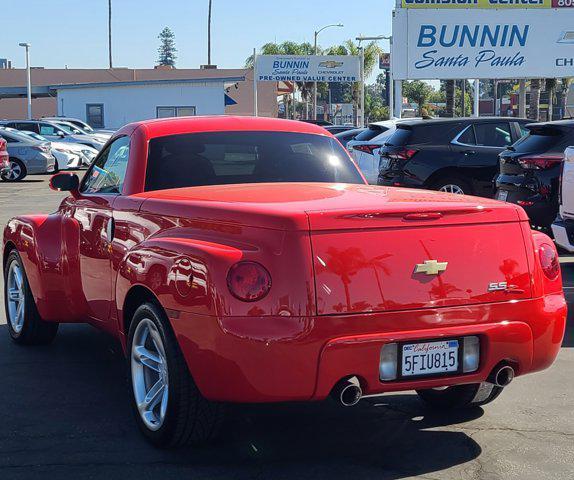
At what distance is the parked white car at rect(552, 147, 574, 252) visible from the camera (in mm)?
8750

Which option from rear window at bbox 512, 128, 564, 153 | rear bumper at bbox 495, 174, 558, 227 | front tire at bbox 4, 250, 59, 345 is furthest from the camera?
rear window at bbox 512, 128, 564, 153

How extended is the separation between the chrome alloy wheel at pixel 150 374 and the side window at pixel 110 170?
1192 millimetres

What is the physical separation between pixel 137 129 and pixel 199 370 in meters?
2.19

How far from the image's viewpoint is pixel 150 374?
16.4 ft

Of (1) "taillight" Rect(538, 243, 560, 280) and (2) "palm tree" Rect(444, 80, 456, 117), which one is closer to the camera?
(1) "taillight" Rect(538, 243, 560, 280)

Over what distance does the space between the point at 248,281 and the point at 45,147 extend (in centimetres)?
2599

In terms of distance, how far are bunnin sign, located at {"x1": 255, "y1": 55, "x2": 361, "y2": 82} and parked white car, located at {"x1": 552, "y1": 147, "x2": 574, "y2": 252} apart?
5109cm

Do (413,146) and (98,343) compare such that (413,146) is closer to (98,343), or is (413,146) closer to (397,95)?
(98,343)

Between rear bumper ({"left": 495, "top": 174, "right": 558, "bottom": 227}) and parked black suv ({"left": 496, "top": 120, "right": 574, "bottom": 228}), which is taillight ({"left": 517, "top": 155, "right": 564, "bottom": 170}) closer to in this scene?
parked black suv ({"left": 496, "top": 120, "right": 574, "bottom": 228})

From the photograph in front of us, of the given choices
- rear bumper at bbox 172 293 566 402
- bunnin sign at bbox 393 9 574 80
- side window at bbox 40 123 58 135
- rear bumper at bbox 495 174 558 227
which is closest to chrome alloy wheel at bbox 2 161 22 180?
side window at bbox 40 123 58 135

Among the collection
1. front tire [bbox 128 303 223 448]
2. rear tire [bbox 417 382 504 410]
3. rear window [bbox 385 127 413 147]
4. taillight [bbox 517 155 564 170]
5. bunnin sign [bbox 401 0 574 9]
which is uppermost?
bunnin sign [bbox 401 0 574 9]

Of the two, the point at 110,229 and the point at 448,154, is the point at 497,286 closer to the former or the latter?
the point at 110,229

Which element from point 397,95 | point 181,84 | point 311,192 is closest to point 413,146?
point 311,192

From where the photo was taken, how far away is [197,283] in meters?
4.36
